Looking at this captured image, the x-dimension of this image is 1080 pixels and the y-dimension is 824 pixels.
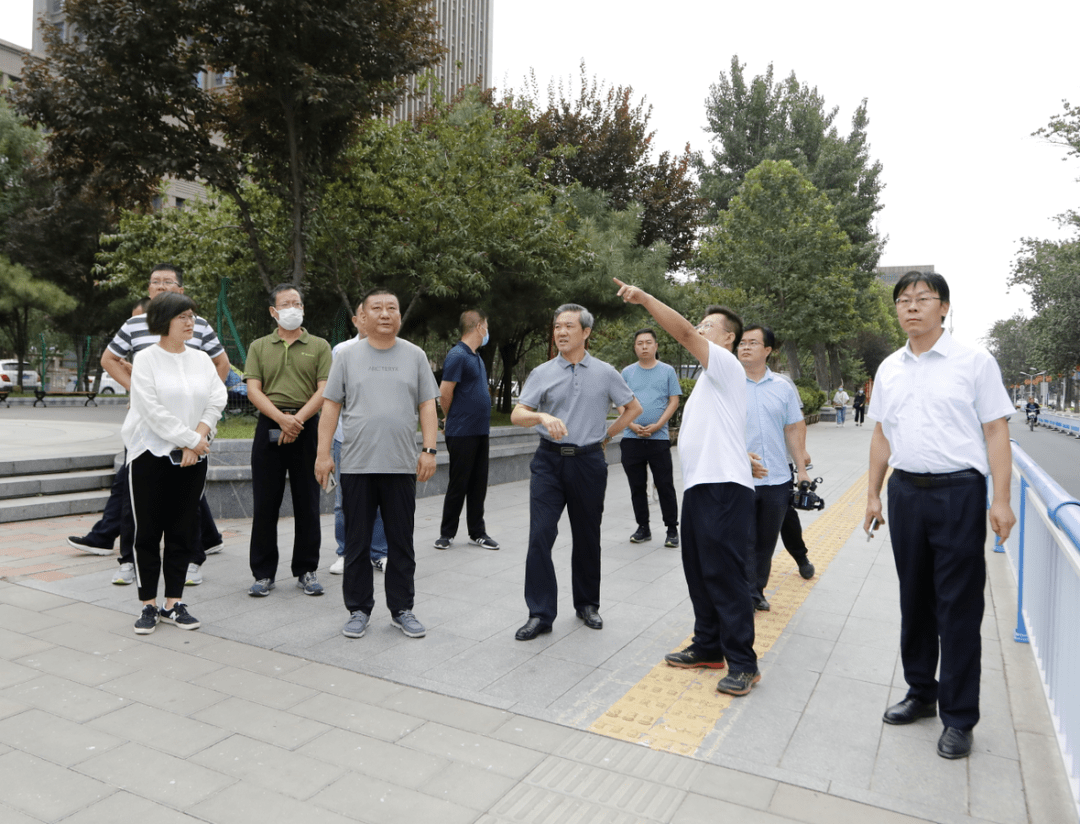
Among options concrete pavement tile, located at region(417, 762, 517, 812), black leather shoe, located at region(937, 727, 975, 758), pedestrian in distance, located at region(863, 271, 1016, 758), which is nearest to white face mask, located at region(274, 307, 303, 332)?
concrete pavement tile, located at region(417, 762, 517, 812)

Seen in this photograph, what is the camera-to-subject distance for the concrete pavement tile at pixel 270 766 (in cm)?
287

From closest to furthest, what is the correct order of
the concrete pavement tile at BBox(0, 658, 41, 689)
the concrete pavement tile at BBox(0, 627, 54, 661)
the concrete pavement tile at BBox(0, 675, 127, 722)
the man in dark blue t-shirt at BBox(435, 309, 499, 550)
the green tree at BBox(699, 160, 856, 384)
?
the concrete pavement tile at BBox(0, 675, 127, 722)
the concrete pavement tile at BBox(0, 658, 41, 689)
the concrete pavement tile at BBox(0, 627, 54, 661)
the man in dark blue t-shirt at BBox(435, 309, 499, 550)
the green tree at BBox(699, 160, 856, 384)

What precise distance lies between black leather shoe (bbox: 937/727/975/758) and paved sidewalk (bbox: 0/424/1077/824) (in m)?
0.04

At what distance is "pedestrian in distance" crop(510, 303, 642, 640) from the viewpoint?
15.0ft

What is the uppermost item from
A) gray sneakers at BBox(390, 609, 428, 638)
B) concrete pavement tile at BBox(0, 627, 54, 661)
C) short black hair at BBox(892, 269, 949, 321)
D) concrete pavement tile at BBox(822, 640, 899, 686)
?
short black hair at BBox(892, 269, 949, 321)

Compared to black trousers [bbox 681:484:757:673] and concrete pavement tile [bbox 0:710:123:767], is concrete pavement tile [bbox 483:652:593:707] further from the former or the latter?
concrete pavement tile [bbox 0:710:123:767]

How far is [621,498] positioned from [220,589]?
6.01 m

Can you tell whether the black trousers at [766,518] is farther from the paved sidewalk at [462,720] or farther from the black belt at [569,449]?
the black belt at [569,449]

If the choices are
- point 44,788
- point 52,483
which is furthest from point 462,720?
point 52,483

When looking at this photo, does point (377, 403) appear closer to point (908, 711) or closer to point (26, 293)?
point (908, 711)

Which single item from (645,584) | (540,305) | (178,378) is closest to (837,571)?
(645,584)

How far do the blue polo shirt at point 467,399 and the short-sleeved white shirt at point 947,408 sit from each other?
13.8ft

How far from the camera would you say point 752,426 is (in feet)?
16.9

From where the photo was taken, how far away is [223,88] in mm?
12148
